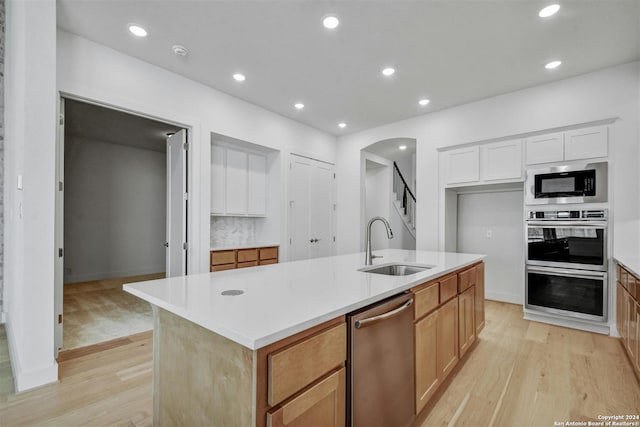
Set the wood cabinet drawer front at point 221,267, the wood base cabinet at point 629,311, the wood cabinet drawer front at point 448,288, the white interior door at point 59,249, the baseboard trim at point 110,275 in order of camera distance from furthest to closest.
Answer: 1. the baseboard trim at point 110,275
2. the wood cabinet drawer front at point 221,267
3. the white interior door at point 59,249
4. the wood base cabinet at point 629,311
5. the wood cabinet drawer front at point 448,288

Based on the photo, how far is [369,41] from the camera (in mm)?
2801

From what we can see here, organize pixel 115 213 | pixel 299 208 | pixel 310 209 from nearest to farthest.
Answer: pixel 299 208 → pixel 310 209 → pixel 115 213

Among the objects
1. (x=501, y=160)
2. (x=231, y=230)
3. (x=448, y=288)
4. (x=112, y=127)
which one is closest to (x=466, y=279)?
(x=448, y=288)

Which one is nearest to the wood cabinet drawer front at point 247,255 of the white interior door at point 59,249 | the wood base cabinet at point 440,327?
the white interior door at point 59,249

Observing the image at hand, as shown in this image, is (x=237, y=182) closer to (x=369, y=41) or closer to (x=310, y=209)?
(x=310, y=209)

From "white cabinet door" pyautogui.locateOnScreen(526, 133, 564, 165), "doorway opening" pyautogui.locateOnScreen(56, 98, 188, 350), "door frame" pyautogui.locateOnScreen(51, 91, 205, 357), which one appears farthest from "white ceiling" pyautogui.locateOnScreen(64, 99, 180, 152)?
"white cabinet door" pyautogui.locateOnScreen(526, 133, 564, 165)

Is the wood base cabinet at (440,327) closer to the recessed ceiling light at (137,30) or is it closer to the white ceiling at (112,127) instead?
the recessed ceiling light at (137,30)

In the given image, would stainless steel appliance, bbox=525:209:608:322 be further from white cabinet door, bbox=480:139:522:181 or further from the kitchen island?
the kitchen island

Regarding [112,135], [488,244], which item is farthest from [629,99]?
[112,135]

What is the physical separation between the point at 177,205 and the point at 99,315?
1.72 meters

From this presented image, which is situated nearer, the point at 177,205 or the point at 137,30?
the point at 137,30

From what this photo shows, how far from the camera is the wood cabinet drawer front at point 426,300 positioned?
1726 mm

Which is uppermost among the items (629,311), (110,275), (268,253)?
(268,253)

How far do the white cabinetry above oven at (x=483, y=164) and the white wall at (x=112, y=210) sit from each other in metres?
6.17
